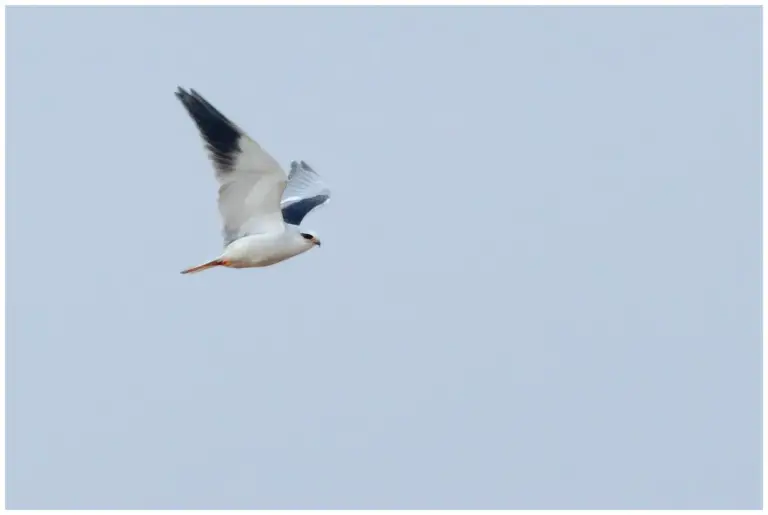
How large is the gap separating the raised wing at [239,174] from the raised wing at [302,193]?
1.99 meters

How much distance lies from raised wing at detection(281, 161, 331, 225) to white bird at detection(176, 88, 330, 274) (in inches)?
63.9

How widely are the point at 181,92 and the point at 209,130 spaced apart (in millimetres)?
479

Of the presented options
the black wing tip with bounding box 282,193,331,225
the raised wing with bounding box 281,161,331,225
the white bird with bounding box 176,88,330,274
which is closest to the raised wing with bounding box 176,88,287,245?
the white bird with bounding box 176,88,330,274

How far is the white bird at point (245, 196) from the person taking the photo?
16203 millimetres

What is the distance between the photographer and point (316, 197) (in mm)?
20031

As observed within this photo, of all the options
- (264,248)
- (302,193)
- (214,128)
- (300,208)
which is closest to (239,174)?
(214,128)

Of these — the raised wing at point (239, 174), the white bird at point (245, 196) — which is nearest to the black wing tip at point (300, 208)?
the white bird at point (245, 196)

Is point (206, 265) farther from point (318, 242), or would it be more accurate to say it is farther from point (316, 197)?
point (316, 197)

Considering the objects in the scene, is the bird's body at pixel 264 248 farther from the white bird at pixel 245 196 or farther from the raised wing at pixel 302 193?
the raised wing at pixel 302 193

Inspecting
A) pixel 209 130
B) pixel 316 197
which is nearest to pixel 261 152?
pixel 209 130

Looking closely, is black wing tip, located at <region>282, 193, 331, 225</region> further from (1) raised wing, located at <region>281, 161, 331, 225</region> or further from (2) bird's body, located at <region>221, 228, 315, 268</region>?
(2) bird's body, located at <region>221, 228, 315, 268</region>

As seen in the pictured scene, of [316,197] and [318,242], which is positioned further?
→ [316,197]

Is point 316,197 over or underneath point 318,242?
over

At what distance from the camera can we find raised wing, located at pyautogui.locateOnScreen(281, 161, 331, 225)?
63.6 ft
